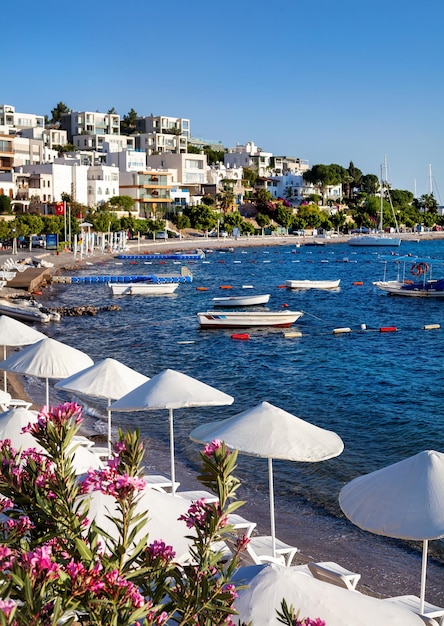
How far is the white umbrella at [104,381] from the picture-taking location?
13.2 meters

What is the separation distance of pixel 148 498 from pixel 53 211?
93.6 meters

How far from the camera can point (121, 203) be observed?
111m

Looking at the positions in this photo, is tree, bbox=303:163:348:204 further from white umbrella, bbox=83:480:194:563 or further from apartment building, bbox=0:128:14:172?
white umbrella, bbox=83:480:194:563

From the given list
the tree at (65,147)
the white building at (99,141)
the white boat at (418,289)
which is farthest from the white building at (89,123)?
the white boat at (418,289)

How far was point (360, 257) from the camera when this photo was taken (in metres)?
105

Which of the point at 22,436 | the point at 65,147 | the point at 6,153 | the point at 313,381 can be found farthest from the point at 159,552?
the point at 65,147

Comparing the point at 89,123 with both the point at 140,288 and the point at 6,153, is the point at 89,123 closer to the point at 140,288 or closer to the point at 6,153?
the point at 6,153

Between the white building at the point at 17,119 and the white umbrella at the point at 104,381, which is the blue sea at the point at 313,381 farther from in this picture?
the white building at the point at 17,119

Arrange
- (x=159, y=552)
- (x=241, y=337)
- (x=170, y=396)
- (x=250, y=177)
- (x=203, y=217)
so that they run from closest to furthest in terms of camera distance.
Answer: (x=159, y=552)
(x=170, y=396)
(x=241, y=337)
(x=203, y=217)
(x=250, y=177)

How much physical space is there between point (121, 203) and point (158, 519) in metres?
106


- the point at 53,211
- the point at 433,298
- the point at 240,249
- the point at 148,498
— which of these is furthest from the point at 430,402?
the point at 240,249

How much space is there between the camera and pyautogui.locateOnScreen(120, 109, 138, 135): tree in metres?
171

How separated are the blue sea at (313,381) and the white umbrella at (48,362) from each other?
2.02m

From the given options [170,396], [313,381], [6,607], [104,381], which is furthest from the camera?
[313,381]
